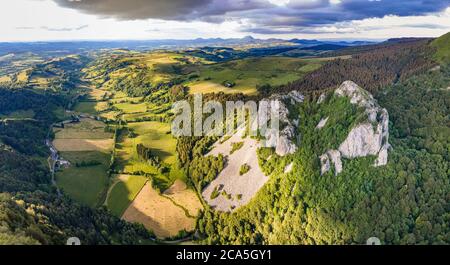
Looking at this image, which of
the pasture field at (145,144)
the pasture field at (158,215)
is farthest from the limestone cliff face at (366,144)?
the pasture field at (145,144)

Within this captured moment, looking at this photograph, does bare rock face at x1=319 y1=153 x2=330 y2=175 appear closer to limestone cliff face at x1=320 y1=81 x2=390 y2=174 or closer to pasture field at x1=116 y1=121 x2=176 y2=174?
limestone cliff face at x1=320 y1=81 x2=390 y2=174

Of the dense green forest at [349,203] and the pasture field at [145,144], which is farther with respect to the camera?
the pasture field at [145,144]

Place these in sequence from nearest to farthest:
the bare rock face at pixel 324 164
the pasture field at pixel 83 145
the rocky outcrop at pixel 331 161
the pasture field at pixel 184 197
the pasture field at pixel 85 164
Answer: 1. the rocky outcrop at pixel 331 161
2. the bare rock face at pixel 324 164
3. the pasture field at pixel 184 197
4. the pasture field at pixel 85 164
5. the pasture field at pixel 83 145

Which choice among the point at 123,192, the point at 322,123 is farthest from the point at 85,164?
the point at 322,123

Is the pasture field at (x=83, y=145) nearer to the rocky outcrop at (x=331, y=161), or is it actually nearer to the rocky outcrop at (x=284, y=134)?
the rocky outcrop at (x=284, y=134)

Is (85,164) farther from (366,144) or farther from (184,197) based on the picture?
(366,144)

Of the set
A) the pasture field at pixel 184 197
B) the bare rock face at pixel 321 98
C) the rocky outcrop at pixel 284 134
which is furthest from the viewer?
the bare rock face at pixel 321 98

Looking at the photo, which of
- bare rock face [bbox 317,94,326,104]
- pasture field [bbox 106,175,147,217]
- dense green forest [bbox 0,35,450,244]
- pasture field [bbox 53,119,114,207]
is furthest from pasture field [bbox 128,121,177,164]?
bare rock face [bbox 317,94,326,104]
